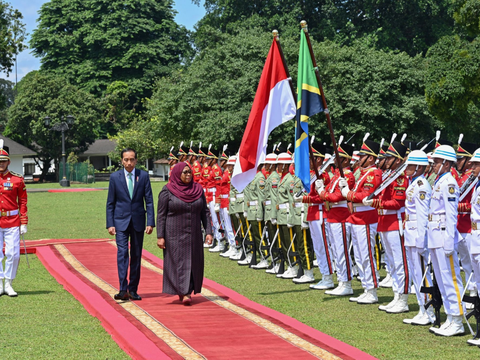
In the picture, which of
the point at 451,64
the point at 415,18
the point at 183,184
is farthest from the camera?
the point at 415,18

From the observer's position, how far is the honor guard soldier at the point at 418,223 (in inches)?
316

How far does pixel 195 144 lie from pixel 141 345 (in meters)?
29.6

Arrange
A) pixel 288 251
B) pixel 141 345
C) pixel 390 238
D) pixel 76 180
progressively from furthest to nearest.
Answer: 1. pixel 76 180
2. pixel 288 251
3. pixel 390 238
4. pixel 141 345

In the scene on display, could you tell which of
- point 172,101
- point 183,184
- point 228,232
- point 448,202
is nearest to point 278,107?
point 183,184

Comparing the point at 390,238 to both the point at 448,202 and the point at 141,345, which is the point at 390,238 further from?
the point at 141,345

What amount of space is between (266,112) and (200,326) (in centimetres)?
366

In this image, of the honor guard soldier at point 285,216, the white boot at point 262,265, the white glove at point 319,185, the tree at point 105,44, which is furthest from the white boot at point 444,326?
the tree at point 105,44

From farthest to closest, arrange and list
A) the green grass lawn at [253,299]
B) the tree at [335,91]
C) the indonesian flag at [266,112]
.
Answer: the tree at [335,91] < the indonesian flag at [266,112] < the green grass lawn at [253,299]

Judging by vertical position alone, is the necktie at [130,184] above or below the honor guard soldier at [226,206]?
above

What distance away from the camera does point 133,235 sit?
9.79 meters

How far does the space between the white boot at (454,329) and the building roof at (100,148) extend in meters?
74.2

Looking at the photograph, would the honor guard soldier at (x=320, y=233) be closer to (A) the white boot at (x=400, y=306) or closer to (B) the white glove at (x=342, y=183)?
(B) the white glove at (x=342, y=183)

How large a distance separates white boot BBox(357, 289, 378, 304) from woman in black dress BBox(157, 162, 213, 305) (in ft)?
7.59

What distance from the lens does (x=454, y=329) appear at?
25.3 feet
